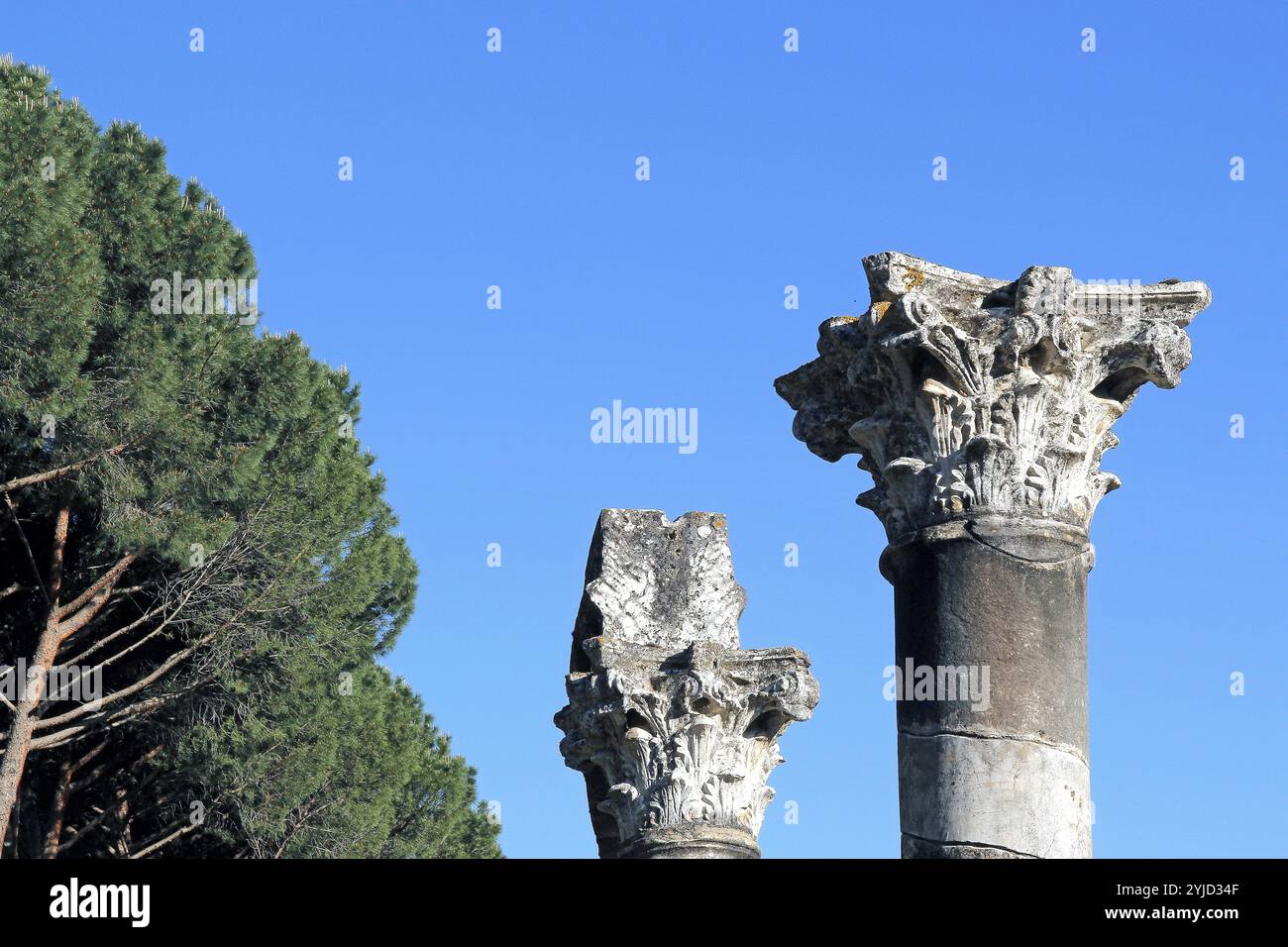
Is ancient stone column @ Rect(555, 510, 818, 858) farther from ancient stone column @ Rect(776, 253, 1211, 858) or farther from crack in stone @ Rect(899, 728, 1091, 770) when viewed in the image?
crack in stone @ Rect(899, 728, 1091, 770)

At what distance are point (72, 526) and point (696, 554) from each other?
12012mm

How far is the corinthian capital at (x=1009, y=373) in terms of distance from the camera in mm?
7297

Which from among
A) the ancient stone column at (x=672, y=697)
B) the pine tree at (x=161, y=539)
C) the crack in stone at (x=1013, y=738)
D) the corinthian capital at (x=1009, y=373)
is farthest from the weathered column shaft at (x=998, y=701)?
the pine tree at (x=161, y=539)

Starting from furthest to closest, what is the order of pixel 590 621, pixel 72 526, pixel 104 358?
pixel 72 526 → pixel 104 358 → pixel 590 621

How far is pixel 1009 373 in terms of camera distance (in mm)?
7363

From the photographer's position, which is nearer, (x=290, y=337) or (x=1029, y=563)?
(x=1029, y=563)

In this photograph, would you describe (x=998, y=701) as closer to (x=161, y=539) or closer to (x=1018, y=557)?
(x=1018, y=557)

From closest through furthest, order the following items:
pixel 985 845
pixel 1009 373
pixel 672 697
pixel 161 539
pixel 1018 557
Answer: pixel 985 845 → pixel 1018 557 → pixel 1009 373 → pixel 672 697 → pixel 161 539

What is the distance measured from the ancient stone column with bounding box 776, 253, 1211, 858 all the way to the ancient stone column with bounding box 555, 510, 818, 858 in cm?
89

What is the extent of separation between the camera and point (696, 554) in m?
8.27

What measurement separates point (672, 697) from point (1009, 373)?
1.82 metres

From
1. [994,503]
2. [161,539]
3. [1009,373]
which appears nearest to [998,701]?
[994,503]
